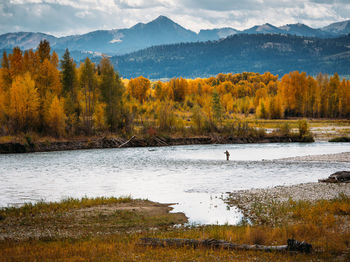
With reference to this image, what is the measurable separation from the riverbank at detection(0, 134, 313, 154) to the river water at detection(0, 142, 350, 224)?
15.4ft

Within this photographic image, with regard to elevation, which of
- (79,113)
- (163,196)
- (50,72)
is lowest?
(163,196)

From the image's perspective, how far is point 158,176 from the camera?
4141 centimetres

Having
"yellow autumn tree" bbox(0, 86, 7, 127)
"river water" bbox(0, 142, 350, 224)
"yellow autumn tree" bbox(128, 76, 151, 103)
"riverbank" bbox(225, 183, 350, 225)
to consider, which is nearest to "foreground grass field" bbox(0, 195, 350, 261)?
"riverbank" bbox(225, 183, 350, 225)

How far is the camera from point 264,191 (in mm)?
28859

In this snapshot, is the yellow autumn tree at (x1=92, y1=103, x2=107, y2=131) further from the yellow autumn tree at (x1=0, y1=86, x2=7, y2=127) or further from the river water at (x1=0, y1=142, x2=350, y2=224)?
the yellow autumn tree at (x1=0, y1=86, x2=7, y2=127)

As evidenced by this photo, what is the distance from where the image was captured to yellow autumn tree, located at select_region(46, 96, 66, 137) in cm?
7019

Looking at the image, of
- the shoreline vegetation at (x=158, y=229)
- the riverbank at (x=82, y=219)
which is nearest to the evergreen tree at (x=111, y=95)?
the shoreline vegetation at (x=158, y=229)

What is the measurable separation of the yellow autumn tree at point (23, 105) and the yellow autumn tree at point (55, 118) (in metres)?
2.37

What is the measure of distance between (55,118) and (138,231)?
186 ft

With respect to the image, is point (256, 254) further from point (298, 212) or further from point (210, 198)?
point (210, 198)

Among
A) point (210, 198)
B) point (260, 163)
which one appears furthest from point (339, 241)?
point (260, 163)

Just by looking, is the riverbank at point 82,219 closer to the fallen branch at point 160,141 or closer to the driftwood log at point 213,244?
the driftwood log at point 213,244

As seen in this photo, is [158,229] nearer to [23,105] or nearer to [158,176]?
[158,176]

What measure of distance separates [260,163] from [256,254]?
38.3 meters
